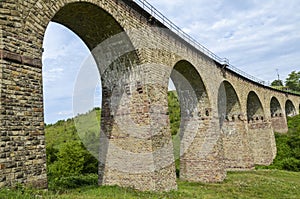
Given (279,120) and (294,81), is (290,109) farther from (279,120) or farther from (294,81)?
(294,81)

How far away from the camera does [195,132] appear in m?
16.1

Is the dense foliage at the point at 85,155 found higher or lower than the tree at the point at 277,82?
lower

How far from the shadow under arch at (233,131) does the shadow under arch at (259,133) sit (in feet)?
13.8

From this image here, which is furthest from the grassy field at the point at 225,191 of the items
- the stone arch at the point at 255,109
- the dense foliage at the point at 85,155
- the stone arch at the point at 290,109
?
the stone arch at the point at 290,109

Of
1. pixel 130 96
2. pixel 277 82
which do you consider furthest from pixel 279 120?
pixel 277 82

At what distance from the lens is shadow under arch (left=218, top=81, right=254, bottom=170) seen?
2006 cm

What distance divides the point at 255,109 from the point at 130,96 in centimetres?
1923

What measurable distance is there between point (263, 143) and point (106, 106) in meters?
19.2

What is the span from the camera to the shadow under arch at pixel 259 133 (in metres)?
24.9

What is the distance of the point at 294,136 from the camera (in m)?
26.5

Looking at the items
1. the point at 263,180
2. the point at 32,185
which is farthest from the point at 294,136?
the point at 32,185

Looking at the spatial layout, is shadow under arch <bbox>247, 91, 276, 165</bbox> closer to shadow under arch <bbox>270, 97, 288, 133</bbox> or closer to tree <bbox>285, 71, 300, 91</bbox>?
shadow under arch <bbox>270, 97, 288, 133</bbox>

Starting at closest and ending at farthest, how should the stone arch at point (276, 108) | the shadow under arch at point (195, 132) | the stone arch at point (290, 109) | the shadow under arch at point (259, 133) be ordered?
the shadow under arch at point (195, 132)
the shadow under arch at point (259, 133)
the stone arch at point (276, 108)
the stone arch at point (290, 109)

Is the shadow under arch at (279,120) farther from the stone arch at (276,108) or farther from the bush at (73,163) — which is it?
the bush at (73,163)
